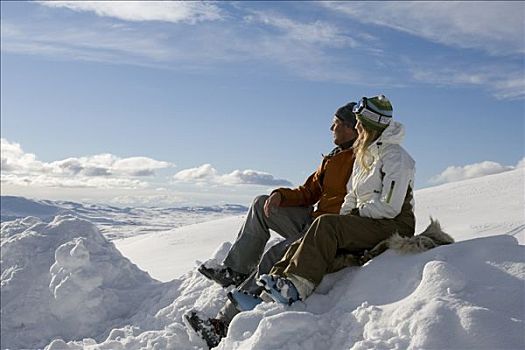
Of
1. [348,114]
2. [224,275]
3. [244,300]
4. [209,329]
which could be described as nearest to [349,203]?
[348,114]

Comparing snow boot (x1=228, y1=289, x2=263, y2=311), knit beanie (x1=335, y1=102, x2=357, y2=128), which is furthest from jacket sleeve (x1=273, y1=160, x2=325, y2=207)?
snow boot (x1=228, y1=289, x2=263, y2=311)

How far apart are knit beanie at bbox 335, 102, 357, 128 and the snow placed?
1.37m

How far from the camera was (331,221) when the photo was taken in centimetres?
397

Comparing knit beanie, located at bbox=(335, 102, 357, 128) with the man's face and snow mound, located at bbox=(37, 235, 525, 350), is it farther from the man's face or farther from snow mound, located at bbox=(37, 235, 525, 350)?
snow mound, located at bbox=(37, 235, 525, 350)

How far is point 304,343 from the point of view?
10.9ft

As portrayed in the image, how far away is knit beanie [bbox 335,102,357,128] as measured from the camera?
16.1ft

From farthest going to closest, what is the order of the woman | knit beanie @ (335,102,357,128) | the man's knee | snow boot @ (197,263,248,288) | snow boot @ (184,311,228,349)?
knit beanie @ (335,102,357,128), snow boot @ (197,263,248,288), snow boot @ (184,311,228,349), the man's knee, the woman

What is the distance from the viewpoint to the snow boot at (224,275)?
15.8 ft

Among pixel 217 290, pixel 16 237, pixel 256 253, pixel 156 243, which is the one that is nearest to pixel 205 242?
pixel 156 243

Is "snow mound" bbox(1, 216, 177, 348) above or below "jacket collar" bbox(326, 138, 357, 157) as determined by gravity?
below

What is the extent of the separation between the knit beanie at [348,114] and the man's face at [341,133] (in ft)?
0.12

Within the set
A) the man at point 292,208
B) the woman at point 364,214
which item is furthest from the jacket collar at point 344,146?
the woman at point 364,214

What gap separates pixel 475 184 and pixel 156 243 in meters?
9.06

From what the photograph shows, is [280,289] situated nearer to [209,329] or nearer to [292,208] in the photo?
[209,329]
